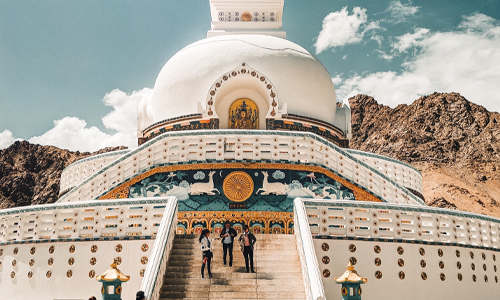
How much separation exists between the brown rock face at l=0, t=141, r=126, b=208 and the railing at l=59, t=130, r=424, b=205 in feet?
140

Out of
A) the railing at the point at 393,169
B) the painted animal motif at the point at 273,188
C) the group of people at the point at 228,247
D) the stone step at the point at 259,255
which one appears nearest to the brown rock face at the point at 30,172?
the railing at the point at 393,169

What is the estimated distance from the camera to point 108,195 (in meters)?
14.0

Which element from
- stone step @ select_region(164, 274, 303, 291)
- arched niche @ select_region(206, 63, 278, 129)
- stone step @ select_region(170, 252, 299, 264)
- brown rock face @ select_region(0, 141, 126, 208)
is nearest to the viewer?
stone step @ select_region(164, 274, 303, 291)

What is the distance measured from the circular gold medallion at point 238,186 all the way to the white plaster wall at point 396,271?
305cm

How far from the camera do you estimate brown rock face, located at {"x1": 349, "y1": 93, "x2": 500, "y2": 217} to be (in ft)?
158

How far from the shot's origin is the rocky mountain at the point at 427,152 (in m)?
52.2

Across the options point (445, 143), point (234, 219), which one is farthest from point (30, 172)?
point (234, 219)

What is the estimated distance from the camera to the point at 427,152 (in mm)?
57344

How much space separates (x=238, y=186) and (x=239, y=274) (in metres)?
3.94

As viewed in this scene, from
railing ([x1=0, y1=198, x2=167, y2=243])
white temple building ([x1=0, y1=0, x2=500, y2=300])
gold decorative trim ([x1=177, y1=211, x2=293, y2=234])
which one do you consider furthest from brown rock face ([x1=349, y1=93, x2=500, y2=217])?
railing ([x1=0, y1=198, x2=167, y2=243])

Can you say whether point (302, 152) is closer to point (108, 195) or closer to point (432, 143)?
point (108, 195)

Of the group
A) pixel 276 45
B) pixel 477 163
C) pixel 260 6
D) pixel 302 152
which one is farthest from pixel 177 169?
pixel 477 163

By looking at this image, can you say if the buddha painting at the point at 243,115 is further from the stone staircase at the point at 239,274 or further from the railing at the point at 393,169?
the stone staircase at the point at 239,274

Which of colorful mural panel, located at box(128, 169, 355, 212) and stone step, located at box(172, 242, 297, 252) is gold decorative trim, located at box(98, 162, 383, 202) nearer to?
colorful mural panel, located at box(128, 169, 355, 212)
